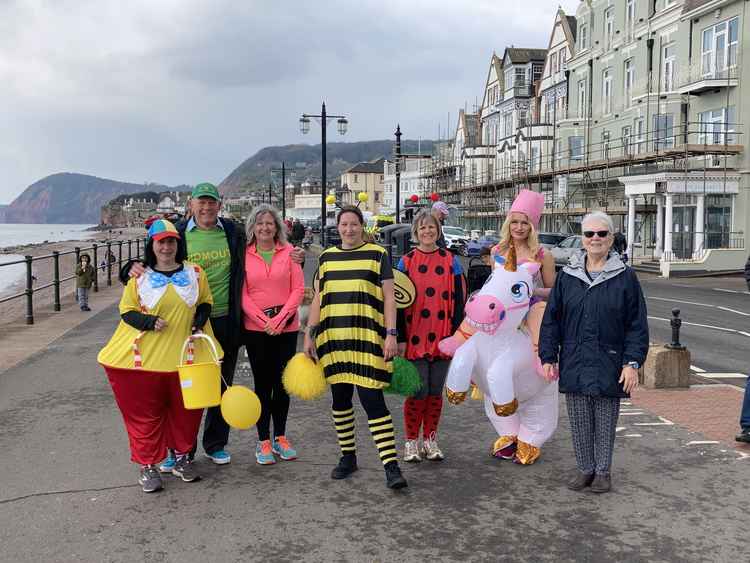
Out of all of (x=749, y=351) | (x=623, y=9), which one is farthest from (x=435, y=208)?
(x=623, y=9)

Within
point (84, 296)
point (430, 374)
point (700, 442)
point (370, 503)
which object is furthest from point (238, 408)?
point (84, 296)

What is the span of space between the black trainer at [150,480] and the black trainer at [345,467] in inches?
46.0

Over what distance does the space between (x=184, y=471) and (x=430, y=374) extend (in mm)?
1851

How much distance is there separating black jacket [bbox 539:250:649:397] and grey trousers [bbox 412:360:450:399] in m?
0.88

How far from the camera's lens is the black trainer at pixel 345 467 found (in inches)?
196

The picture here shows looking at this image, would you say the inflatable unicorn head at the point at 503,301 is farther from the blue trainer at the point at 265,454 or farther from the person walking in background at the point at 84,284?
the person walking in background at the point at 84,284

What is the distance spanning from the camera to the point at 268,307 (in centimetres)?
510

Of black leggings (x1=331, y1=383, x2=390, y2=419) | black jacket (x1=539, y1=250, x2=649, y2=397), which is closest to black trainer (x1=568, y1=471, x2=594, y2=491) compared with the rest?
black jacket (x1=539, y1=250, x2=649, y2=397)

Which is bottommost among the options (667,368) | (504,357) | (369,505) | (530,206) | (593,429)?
(369,505)

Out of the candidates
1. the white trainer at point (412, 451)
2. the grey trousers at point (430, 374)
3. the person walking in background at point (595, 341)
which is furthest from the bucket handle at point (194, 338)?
the person walking in background at point (595, 341)

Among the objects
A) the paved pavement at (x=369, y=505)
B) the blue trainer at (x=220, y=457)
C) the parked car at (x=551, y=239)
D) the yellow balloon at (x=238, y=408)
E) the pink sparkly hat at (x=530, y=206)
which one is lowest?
the paved pavement at (x=369, y=505)

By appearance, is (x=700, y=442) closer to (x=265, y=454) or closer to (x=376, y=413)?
(x=376, y=413)

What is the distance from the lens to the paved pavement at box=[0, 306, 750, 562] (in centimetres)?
390

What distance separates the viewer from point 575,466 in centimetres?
526
